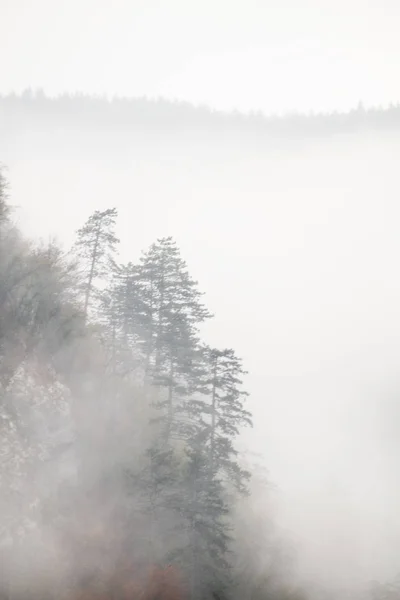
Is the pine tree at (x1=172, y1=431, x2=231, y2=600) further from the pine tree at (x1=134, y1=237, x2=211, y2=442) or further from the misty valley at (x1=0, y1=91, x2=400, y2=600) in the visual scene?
the pine tree at (x1=134, y1=237, x2=211, y2=442)

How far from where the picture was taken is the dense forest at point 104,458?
24.8 meters

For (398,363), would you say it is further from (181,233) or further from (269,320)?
(181,233)

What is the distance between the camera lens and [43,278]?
29547 millimetres

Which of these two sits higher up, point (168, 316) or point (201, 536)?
point (168, 316)

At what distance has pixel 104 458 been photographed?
95.7ft

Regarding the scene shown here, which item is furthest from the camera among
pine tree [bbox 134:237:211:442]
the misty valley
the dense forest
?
pine tree [bbox 134:237:211:442]

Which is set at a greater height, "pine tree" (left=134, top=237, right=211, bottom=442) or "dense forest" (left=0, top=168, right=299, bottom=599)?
"pine tree" (left=134, top=237, right=211, bottom=442)

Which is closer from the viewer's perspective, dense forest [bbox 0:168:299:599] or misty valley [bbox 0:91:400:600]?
dense forest [bbox 0:168:299:599]

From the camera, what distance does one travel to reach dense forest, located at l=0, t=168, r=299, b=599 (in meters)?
24.8

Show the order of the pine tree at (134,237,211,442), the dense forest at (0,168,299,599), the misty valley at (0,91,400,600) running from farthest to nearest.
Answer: the pine tree at (134,237,211,442), the misty valley at (0,91,400,600), the dense forest at (0,168,299,599)

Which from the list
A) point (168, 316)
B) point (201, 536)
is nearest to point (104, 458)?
point (201, 536)

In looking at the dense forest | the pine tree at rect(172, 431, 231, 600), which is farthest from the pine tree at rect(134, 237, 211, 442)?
the pine tree at rect(172, 431, 231, 600)

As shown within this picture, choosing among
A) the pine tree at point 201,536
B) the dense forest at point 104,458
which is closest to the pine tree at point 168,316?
the dense forest at point 104,458

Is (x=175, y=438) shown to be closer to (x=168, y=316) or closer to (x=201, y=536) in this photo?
(x=201, y=536)
